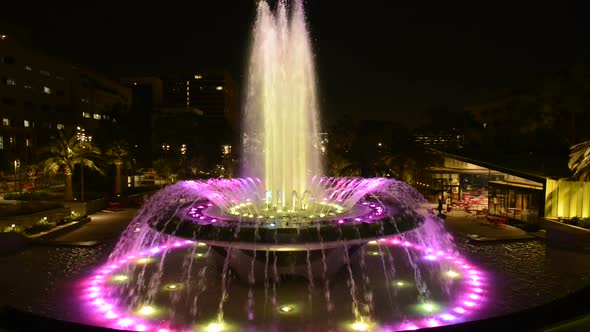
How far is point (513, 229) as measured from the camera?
74.4 feet

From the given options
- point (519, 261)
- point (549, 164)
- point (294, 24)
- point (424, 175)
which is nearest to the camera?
point (519, 261)

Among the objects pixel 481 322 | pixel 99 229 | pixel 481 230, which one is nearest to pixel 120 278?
pixel 99 229

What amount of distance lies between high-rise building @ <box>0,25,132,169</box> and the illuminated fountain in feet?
123

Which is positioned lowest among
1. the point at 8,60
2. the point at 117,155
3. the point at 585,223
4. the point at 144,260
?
the point at 144,260

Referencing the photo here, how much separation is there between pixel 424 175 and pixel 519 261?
26317 mm

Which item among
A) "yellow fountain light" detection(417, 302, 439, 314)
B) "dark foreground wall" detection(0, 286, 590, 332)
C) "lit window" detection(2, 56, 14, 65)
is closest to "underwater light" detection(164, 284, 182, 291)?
"dark foreground wall" detection(0, 286, 590, 332)

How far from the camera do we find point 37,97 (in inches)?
2667

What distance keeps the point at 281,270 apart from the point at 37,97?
7003 centimetres

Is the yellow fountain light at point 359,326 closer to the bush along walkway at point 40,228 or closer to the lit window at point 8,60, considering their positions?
the bush along walkway at point 40,228

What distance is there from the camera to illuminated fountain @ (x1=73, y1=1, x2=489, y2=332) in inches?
418

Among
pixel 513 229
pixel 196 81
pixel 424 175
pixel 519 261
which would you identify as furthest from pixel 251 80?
pixel 196 81

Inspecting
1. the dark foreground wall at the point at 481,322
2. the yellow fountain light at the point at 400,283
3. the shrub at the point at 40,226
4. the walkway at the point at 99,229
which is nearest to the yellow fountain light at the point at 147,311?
the dark foreground wall at the point at 481,322

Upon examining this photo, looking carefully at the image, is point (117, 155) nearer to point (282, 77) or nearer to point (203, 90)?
point (282, 77)

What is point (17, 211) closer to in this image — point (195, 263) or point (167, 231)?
point (195, 263)
